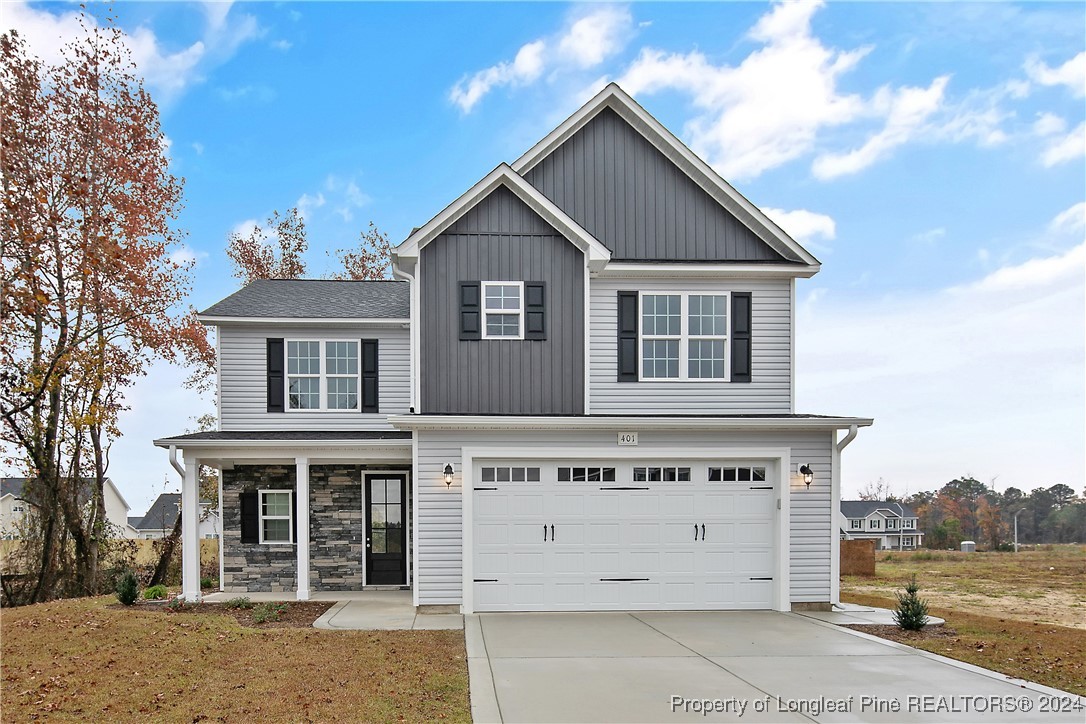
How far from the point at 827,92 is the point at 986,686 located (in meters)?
15.2

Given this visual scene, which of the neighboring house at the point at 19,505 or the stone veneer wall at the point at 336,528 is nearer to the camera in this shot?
the stone veneer wall at the point at 336,528

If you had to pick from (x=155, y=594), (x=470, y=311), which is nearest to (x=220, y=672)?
(x=470, y=311)

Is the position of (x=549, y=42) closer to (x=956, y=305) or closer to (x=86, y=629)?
(x=956, y=305)

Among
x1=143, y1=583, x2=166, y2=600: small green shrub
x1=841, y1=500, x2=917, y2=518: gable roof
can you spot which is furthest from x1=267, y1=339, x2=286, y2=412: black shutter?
x1=841, y1=500, x2=917, y2=518: gable roof

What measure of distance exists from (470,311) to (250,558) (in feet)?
22.3

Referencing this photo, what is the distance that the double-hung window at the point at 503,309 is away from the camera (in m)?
Result: 12.9

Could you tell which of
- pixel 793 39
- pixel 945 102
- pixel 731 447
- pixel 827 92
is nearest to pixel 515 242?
pixel 731 447

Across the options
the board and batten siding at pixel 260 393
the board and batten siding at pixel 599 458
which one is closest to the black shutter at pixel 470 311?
the board and batten siding at pixel 599 458

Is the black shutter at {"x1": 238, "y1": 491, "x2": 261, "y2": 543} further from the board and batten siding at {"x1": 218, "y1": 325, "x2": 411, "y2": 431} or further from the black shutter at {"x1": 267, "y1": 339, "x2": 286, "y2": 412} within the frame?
the black shutter at {"x1": 267, "y1": 339, "x2": 286, "y2": 412}

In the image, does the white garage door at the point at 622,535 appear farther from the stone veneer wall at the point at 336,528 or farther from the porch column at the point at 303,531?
the stone veneer wall at the point at 336,528

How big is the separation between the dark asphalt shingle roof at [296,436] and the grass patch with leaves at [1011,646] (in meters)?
8.73

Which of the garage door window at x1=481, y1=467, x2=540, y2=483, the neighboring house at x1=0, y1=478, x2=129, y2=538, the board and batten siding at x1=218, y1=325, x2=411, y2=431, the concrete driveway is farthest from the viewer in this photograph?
the neighboring house at x1=0, y1=478, x2=129, y2=538

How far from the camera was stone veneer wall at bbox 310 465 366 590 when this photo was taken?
49.3 ft

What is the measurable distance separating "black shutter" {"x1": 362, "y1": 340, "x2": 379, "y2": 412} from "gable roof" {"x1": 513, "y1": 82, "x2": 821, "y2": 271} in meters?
4.82
